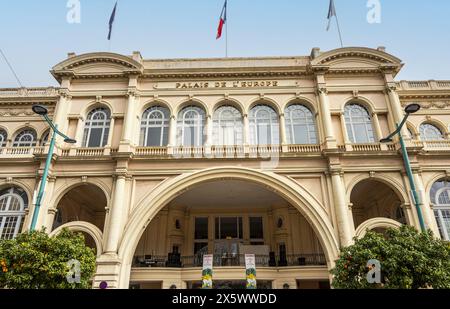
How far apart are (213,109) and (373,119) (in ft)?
39.4

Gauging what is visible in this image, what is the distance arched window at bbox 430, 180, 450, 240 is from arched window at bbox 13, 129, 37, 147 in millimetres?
30565

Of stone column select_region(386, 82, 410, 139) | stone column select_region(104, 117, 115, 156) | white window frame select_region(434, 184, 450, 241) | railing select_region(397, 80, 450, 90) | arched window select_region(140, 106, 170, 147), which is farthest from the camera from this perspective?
railing select_region(397, 80, 450, 90)

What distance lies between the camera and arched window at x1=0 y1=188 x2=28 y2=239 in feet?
64.4

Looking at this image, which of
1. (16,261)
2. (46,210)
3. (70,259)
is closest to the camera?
(16,261)

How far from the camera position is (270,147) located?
20.8m

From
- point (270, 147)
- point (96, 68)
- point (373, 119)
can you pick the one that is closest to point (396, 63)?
point (373, 119)

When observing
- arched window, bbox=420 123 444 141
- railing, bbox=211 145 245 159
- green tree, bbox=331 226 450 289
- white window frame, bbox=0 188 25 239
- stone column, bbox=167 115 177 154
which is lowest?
green tree, bbox=331 226 450 289

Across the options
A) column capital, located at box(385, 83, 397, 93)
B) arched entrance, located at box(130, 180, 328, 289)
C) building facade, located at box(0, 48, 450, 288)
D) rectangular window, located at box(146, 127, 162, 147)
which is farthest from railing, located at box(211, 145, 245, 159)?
column capital, located at box(385, 83, 397, 93)

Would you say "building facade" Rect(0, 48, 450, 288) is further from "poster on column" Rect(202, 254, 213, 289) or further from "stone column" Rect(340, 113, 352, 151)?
"poster on column" Rect(202, 254, 213, 289)

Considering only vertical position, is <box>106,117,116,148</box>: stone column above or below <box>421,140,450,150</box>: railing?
above

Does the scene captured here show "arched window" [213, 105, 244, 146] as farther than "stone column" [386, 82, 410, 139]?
Yes

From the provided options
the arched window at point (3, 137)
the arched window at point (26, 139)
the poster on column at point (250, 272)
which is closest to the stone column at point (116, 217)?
the poster on column at point (250, 272)

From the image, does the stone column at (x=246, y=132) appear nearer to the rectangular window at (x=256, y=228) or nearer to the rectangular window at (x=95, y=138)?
the rectangular window at (x=256, y=228)
